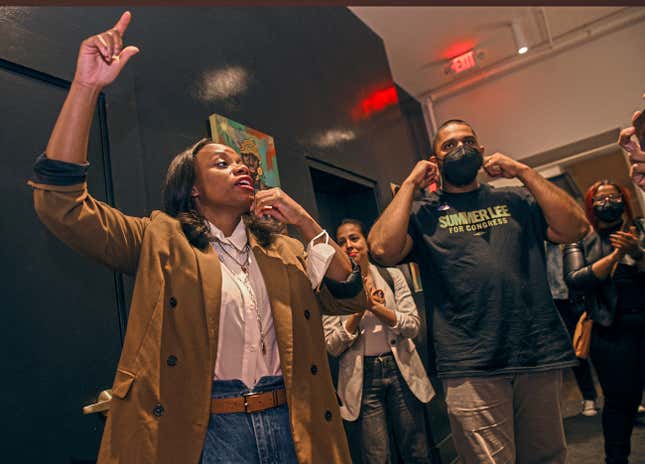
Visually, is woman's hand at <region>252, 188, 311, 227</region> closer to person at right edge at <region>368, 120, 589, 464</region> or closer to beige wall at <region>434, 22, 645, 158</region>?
person at right edge at <region>368, 120, 589, 464</region>

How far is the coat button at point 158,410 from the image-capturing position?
4.20 ft

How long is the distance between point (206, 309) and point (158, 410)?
28 centimetres

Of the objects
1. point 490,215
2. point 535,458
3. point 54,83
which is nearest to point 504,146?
point 490,215

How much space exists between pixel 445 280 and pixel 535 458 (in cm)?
77

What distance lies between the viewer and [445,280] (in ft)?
7.00

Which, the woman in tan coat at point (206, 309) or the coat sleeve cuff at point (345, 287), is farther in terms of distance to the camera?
the coat sleeve cuff at point (345, 287)

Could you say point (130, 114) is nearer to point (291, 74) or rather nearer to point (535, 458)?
point (291, 74)

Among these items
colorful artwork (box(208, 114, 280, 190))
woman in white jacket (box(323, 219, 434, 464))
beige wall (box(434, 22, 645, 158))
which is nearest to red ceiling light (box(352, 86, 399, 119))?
colorful artwork (box(208, 114, 280, 190))

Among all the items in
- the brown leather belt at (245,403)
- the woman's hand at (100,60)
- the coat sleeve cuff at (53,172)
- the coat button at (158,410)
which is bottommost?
the brown leather belt at (245,403)

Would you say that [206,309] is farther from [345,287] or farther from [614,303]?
[614,303]

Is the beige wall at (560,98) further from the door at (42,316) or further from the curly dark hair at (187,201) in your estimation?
the door at (42,316)

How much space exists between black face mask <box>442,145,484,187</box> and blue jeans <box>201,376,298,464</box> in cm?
138

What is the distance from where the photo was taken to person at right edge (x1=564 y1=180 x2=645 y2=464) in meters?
2.76

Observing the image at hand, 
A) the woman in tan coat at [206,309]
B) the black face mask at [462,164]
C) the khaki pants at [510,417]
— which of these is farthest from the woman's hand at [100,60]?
the khaki pants at [510,417]
